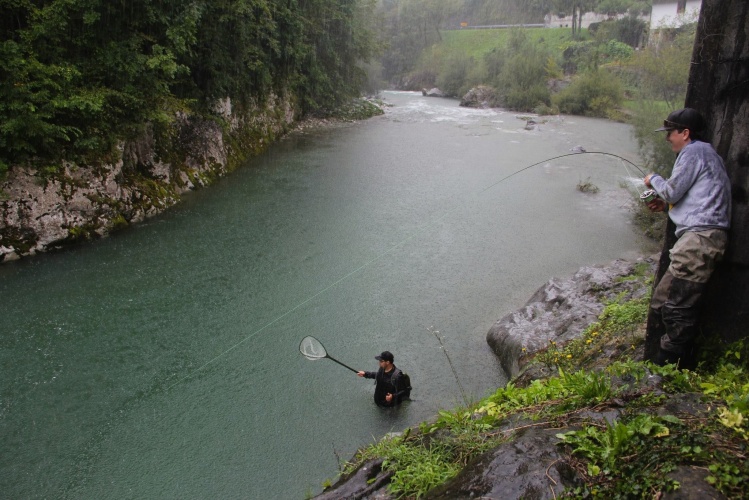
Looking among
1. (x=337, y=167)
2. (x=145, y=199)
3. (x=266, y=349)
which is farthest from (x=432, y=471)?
(x=337, y=167)

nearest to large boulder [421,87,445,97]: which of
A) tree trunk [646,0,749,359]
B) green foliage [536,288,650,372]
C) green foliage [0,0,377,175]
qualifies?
green foliage [0,0,377,175]

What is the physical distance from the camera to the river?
19.4 ft

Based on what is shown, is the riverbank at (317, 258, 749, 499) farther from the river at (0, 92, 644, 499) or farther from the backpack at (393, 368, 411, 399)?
the river at (0, 92, 644, 499)

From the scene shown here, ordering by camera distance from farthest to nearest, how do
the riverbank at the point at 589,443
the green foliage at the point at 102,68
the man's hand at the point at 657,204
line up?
the green foliage at the point at 102,68, the man's hand at the point at 657,204, the riverbank at the point at 589,443

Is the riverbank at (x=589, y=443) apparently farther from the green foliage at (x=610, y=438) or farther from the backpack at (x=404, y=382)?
the backpack at (x=404, y=382)

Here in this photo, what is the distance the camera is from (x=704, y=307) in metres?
4.03

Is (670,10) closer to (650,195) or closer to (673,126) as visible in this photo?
(673,126)

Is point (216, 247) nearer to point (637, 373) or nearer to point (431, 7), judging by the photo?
point (637, 373)

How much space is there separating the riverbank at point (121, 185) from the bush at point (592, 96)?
21.5m

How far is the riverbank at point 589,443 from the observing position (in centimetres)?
280

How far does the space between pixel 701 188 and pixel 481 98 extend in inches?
1482

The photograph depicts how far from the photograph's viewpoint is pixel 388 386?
6473 mm

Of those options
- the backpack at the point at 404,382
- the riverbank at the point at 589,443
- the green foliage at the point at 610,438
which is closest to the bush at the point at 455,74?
the backpack at the point at 404,382

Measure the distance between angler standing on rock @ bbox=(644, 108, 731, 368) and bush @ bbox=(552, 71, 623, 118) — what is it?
95.6ft
